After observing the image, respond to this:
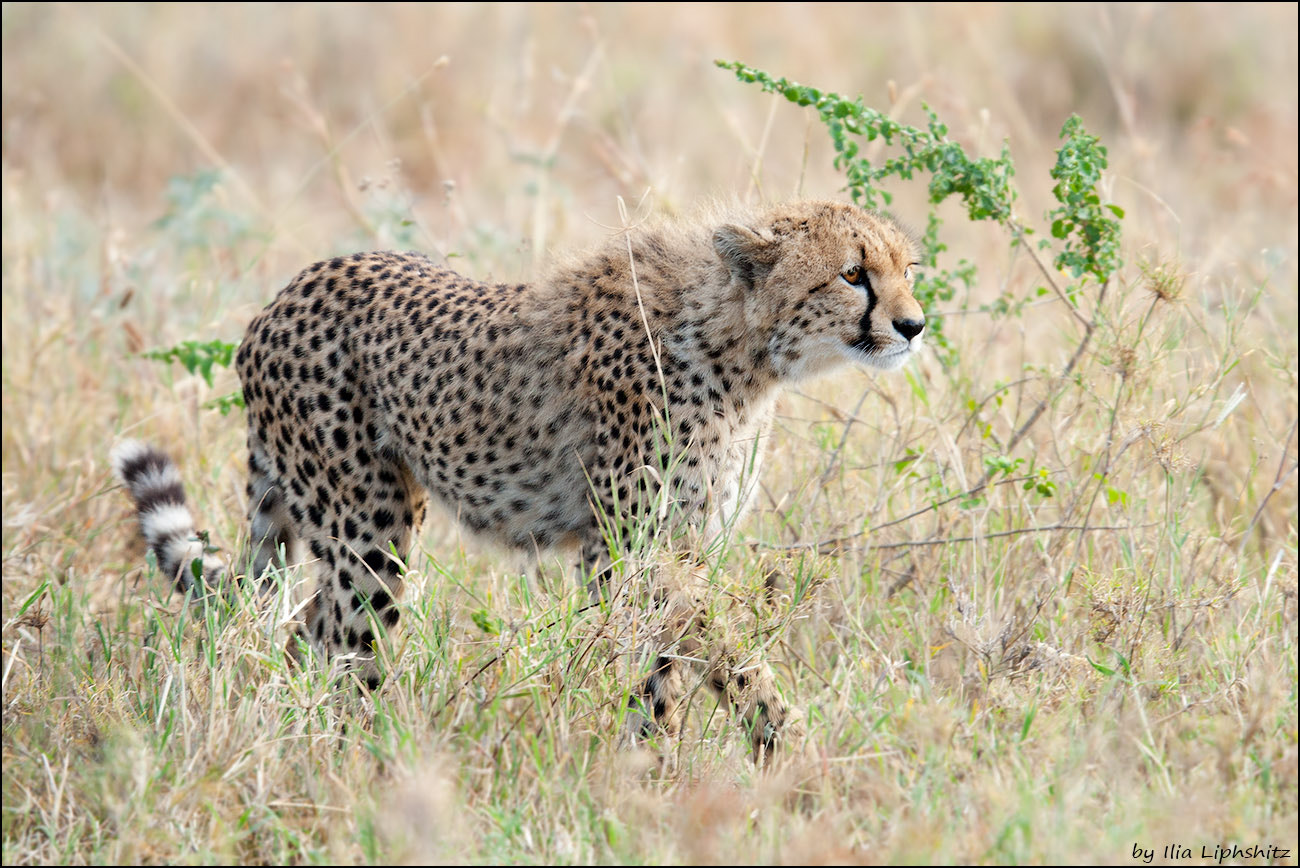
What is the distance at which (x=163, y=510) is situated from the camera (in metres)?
3.58

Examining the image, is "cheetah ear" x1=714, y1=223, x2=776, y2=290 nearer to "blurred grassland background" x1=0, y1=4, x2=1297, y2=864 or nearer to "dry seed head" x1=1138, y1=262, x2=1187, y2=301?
"blurred grassland background" x1=0, y1=4, x2=1297, y2=864

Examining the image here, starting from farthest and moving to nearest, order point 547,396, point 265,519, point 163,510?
point 265,519 → point 163,510 → point 547,396

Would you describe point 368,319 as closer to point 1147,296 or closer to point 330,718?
point 330,718

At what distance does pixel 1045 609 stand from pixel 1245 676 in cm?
54

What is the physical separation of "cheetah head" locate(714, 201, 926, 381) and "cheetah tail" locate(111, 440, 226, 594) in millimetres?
1411

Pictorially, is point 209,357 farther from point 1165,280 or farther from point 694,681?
point 1165,280

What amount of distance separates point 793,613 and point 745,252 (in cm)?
77

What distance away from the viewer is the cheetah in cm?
314

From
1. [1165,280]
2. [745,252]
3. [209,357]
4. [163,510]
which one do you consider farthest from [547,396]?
[1165,280]

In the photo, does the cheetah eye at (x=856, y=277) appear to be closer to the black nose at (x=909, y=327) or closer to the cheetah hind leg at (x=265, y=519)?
the black nose at (x=909, y=327)

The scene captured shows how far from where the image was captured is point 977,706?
2.83 meters

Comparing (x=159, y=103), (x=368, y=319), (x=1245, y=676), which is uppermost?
(x=159, y=103)

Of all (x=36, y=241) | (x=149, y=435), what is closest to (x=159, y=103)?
(x=36, y=241)

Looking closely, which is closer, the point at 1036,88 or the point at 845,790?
the point at 845,790
